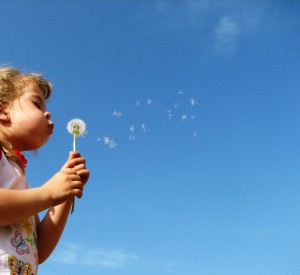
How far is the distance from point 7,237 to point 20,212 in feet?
0.59

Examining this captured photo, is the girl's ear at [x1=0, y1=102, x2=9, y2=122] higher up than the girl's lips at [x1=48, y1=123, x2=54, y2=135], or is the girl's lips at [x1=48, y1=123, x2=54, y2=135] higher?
the girl's ear at [x1=0, y1=102, x2=9, y2=122]

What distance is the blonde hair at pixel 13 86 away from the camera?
2.82 metres

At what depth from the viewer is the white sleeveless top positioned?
239cm

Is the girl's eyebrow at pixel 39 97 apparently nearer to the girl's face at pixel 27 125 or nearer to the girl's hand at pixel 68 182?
the girl's face at pixel 27 125

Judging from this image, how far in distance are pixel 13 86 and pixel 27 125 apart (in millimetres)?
420

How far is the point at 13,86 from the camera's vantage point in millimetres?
3146

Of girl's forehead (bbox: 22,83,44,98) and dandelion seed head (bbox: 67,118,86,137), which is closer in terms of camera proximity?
girl's forehead (bbox: 22,83,44,98)

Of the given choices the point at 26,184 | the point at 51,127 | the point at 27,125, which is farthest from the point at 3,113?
the point at 26,184

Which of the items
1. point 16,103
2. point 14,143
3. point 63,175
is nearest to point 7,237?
point 63,175

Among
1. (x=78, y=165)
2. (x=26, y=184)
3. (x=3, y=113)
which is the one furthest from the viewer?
(x=3, y=113)

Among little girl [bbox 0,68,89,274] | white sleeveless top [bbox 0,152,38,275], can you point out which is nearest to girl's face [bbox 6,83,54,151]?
little girl [bbox 0,68,89,274]

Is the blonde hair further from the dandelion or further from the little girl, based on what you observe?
the dandelion

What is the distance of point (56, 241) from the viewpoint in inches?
119

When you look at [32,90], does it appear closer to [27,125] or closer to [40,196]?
[27,125]
